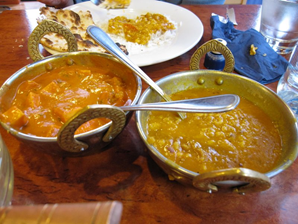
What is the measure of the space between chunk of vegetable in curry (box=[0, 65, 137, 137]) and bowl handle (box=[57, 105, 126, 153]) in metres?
0.10

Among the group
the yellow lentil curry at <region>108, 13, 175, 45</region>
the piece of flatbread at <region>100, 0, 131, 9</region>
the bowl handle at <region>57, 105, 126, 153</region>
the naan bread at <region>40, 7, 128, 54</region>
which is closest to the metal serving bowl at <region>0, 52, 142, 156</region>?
the bowl handle at <region>57, 105, 126, 153</region>

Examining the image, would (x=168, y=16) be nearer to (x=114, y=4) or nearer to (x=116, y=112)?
→ (x=114, y=4)

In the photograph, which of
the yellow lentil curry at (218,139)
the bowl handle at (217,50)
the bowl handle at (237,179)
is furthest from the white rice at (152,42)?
the bowl handle at (237,179)

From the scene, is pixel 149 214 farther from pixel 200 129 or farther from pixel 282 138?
pixel 282 138

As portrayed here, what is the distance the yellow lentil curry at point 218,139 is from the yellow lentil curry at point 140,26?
101 cm

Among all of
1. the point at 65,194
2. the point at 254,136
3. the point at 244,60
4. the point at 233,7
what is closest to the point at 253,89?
the point at 254,136

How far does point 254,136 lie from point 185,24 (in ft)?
4.26

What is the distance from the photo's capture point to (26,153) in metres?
0.99

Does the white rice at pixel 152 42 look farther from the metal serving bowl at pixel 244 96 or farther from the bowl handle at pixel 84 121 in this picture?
the bowl handle at pixel 84 121

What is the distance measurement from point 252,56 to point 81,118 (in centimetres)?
132

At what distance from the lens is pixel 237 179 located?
60cm

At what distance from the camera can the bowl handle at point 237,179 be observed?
23.0 inches

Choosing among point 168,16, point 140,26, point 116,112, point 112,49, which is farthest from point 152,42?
point 116,112

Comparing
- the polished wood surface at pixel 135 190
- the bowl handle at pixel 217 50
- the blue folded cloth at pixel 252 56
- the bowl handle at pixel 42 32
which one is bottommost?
the polished wood surface at pixel 135 190
